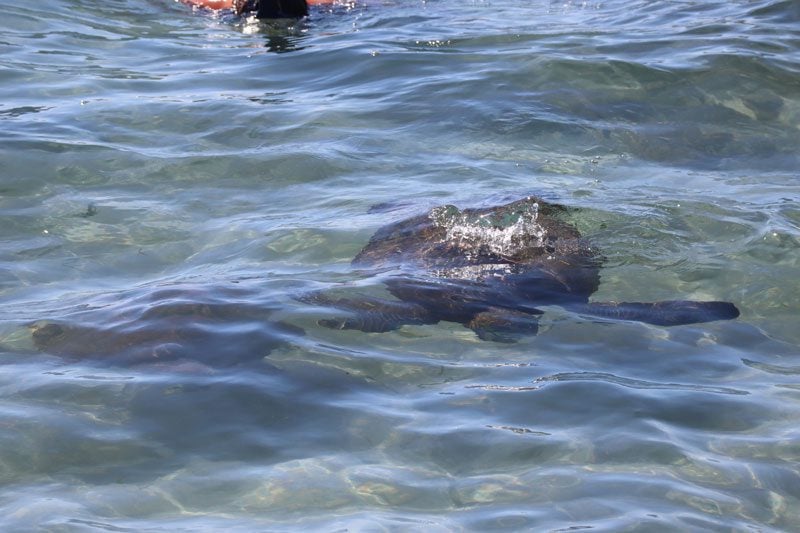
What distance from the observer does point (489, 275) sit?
20.1ft

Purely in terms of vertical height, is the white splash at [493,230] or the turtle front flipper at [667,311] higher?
the white splash at [493,230]

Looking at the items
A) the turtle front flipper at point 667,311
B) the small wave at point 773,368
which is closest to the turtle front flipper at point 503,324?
the turtle front flipper at point 667,311

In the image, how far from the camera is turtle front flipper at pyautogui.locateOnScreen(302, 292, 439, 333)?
5.59 meters

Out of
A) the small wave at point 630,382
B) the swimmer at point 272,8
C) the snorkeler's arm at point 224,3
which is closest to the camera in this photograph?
the small wave at point 630,382

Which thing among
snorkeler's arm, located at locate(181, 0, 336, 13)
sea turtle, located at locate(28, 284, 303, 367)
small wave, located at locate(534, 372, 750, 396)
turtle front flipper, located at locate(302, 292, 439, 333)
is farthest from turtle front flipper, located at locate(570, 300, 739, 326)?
snorkeler's arm, located at locate(181, 0, 336, 13)

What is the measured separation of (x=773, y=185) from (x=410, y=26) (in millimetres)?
5709

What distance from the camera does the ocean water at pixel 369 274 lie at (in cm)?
411

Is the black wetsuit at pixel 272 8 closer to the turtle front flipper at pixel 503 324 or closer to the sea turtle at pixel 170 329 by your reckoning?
the sea turtle at pixel 170 329

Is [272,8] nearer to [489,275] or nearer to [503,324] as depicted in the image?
[489,275]

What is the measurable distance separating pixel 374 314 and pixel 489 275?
2.65 feet

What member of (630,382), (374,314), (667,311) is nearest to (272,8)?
(374,314)

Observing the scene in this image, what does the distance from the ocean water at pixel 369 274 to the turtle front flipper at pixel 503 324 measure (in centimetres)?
7

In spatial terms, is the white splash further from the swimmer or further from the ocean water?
the swimmer

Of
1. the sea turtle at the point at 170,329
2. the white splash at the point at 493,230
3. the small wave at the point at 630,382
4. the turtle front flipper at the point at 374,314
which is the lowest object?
the small wave at the point at 630,382
